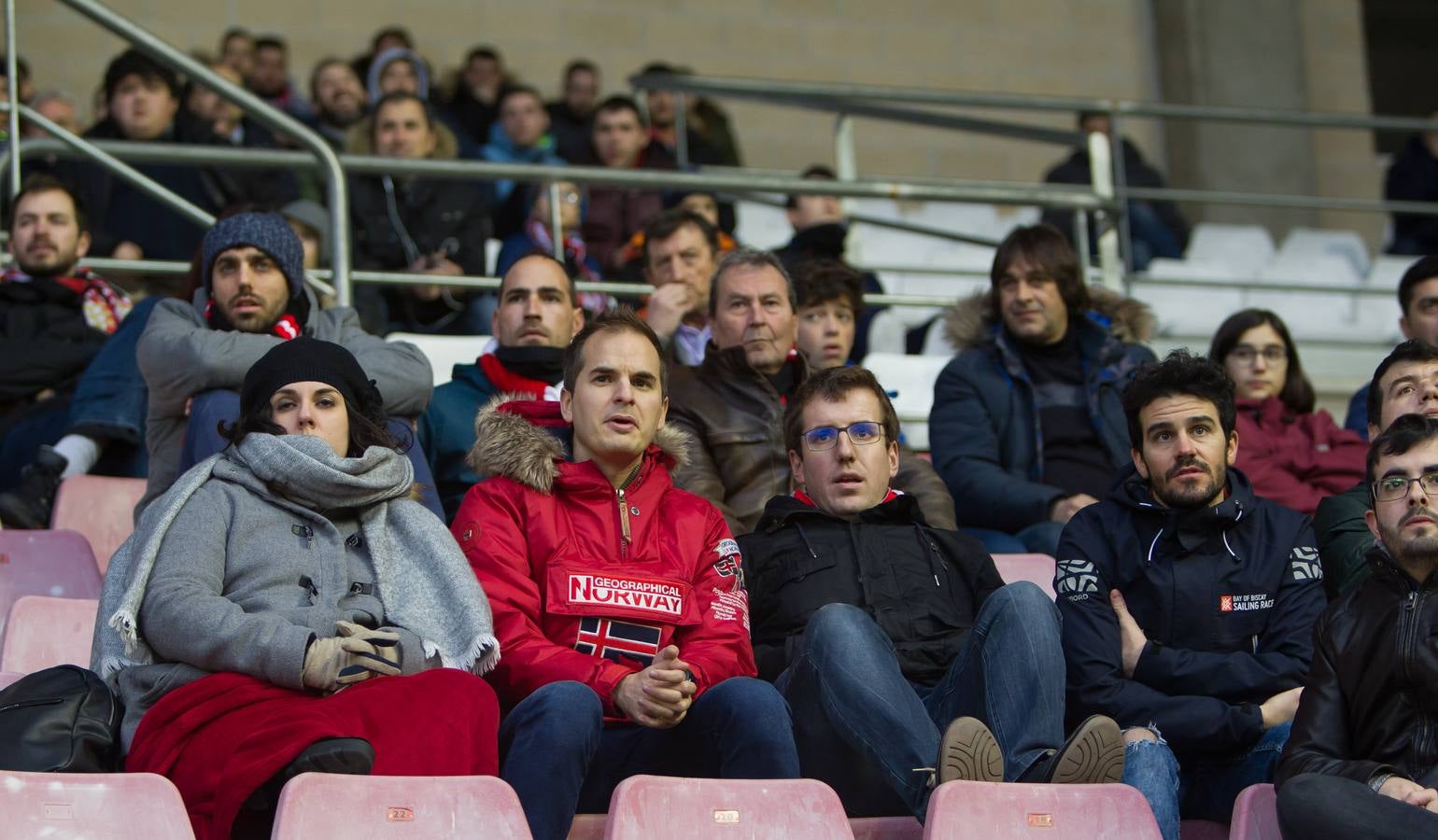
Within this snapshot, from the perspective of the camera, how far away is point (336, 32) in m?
9.05

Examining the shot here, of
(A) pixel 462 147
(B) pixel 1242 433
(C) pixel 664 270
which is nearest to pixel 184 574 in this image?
(C) pixel 664 270

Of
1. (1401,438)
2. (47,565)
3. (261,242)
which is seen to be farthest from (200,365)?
(1401,438)

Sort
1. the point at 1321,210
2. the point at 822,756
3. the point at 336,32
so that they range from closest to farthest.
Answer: the point at 822,756
the point at 336,32
the point at 1321,210

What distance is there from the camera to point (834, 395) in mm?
3799

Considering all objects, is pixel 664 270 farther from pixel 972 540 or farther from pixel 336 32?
pixel 336 32

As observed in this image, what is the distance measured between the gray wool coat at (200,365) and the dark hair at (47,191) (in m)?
0.98

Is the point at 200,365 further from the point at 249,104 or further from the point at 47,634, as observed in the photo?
the point at 249,104

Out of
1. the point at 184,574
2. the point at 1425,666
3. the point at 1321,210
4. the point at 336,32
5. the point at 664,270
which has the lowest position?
the point at 1425,666

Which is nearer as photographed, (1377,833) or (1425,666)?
(1377,833)

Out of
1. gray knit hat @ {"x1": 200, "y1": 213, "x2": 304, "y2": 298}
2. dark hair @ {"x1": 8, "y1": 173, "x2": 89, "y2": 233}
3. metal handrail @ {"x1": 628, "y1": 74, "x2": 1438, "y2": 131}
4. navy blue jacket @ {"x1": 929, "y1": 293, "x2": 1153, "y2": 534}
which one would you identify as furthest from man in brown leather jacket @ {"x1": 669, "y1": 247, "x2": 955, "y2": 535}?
metal handrail @ {"x1": 628, "y1": 74, "x2": 1438, "y2": 131}

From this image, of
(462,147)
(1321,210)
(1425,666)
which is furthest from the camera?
(1321,210)

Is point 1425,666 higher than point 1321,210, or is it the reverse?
point 1321,210

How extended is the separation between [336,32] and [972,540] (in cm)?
607

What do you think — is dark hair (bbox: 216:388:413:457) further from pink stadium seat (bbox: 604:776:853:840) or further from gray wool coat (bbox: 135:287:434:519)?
pink stadium seat (bbox: 604:776:853:840)
